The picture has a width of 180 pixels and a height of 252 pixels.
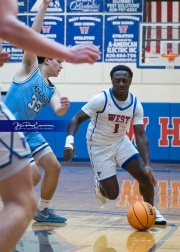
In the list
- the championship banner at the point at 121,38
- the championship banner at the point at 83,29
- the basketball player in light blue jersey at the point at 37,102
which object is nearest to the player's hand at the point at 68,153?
the basketball player in light blue jersey at the point at 37,102

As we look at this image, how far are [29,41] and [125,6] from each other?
17.9m

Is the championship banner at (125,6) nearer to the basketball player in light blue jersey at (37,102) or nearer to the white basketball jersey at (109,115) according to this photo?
the white basketball jersey at (109,115)

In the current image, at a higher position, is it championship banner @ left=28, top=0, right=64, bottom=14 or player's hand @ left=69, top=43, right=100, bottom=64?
championship banner @ left=28, top=0, right=64, bottom=14

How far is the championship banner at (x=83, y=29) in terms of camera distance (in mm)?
21250

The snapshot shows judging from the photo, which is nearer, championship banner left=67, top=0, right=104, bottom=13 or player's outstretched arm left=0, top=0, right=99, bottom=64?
player's outstretched arm left=0, top=0, right=99, bottom=64

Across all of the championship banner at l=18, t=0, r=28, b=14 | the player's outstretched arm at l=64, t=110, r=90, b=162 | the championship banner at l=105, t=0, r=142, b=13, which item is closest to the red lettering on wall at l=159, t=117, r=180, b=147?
the championship banner at l=105, t=0, r=142, b=13

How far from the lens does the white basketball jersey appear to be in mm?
8438

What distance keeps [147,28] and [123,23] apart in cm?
168

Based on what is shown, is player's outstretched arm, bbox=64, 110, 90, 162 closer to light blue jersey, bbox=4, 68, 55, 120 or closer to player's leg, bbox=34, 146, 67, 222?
player's leg, bbox=34, 146, 67, 222

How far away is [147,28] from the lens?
19562 millimetres

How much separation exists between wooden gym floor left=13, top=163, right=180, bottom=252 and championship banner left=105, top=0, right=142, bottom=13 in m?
9.53

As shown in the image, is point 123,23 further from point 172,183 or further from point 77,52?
point 77,52

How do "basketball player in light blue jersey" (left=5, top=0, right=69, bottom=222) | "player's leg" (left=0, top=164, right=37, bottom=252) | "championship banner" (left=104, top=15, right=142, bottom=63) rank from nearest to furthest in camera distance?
"player's leg" (left=0, top=164, right=37, bottom=252) → "basketball player in light blue jersey" (left=5, top=0, right=69, bottom=222) → "championship banner" (left=104, top=15, right=142, bottom=63)

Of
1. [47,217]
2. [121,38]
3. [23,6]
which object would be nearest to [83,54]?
[47,217]
